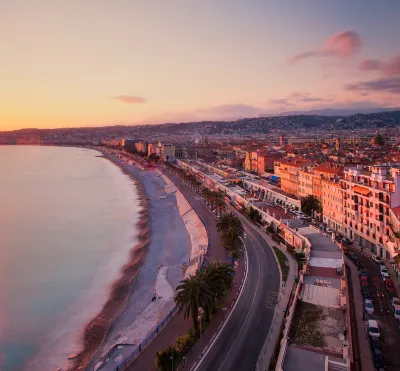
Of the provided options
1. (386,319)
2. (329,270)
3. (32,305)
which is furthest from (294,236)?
(32,305)

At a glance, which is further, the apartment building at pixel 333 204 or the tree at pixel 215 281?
the apartment building at pixel 333 204

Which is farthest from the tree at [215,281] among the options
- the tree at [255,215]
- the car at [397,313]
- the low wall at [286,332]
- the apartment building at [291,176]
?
the apartment building at [291,176]

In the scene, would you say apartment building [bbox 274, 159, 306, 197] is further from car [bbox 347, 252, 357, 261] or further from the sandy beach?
car [bbox 347, 252, 357, 261]

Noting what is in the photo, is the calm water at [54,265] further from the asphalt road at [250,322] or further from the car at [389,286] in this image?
the car at [389,286]

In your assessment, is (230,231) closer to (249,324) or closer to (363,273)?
(363,273)

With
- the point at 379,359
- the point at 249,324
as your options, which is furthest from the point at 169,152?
the point at 379,359

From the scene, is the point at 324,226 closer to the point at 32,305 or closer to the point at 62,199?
the point at 32,305
